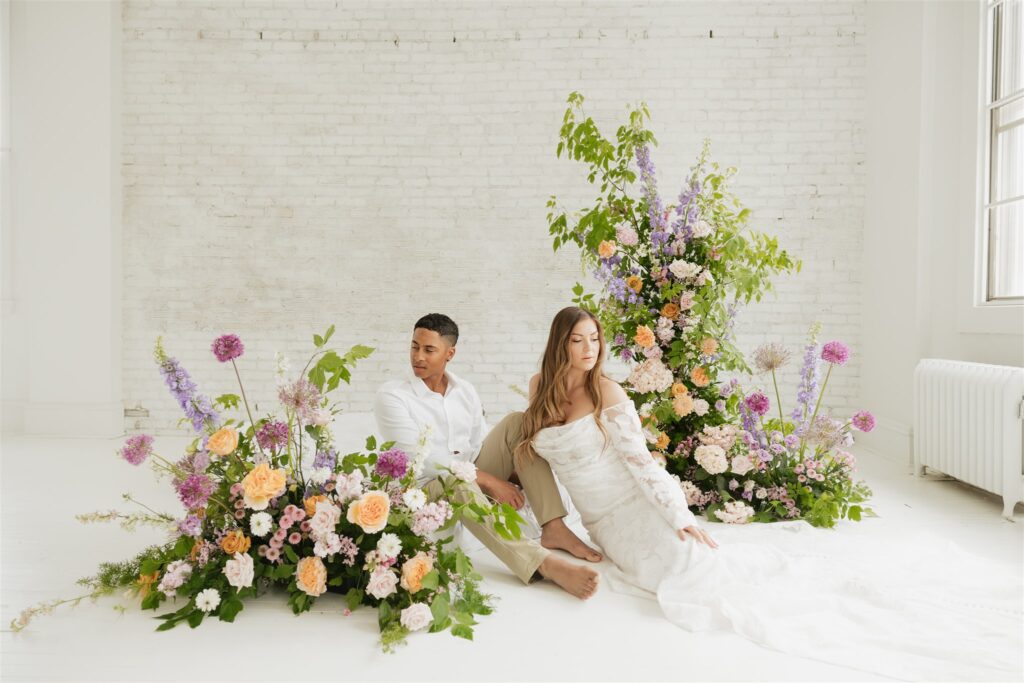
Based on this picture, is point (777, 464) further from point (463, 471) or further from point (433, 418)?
point (463, 471)

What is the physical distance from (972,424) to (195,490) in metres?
3.91

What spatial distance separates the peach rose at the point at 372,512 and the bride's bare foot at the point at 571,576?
0.68m

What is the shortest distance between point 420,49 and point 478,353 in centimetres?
259

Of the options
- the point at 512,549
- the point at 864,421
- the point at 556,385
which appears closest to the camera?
the point at 512,549

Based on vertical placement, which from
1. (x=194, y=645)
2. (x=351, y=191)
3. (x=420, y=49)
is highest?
(x=420, y=49)

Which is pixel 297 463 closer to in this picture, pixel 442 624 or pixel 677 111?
pixel 442 624

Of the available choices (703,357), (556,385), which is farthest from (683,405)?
(556,385)

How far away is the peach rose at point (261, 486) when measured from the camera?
216 cm

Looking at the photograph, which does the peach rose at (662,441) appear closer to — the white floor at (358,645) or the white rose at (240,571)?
the white floor at (358,645)

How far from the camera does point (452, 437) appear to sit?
3072mm

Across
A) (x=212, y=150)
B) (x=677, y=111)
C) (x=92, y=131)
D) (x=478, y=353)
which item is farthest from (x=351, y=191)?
(x=677, y=111)

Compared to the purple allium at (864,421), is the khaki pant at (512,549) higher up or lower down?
lower down

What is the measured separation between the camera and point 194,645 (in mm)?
2092

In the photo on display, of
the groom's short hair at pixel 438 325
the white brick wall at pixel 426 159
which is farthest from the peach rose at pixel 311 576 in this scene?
the white brick wall at pixel 426 159
